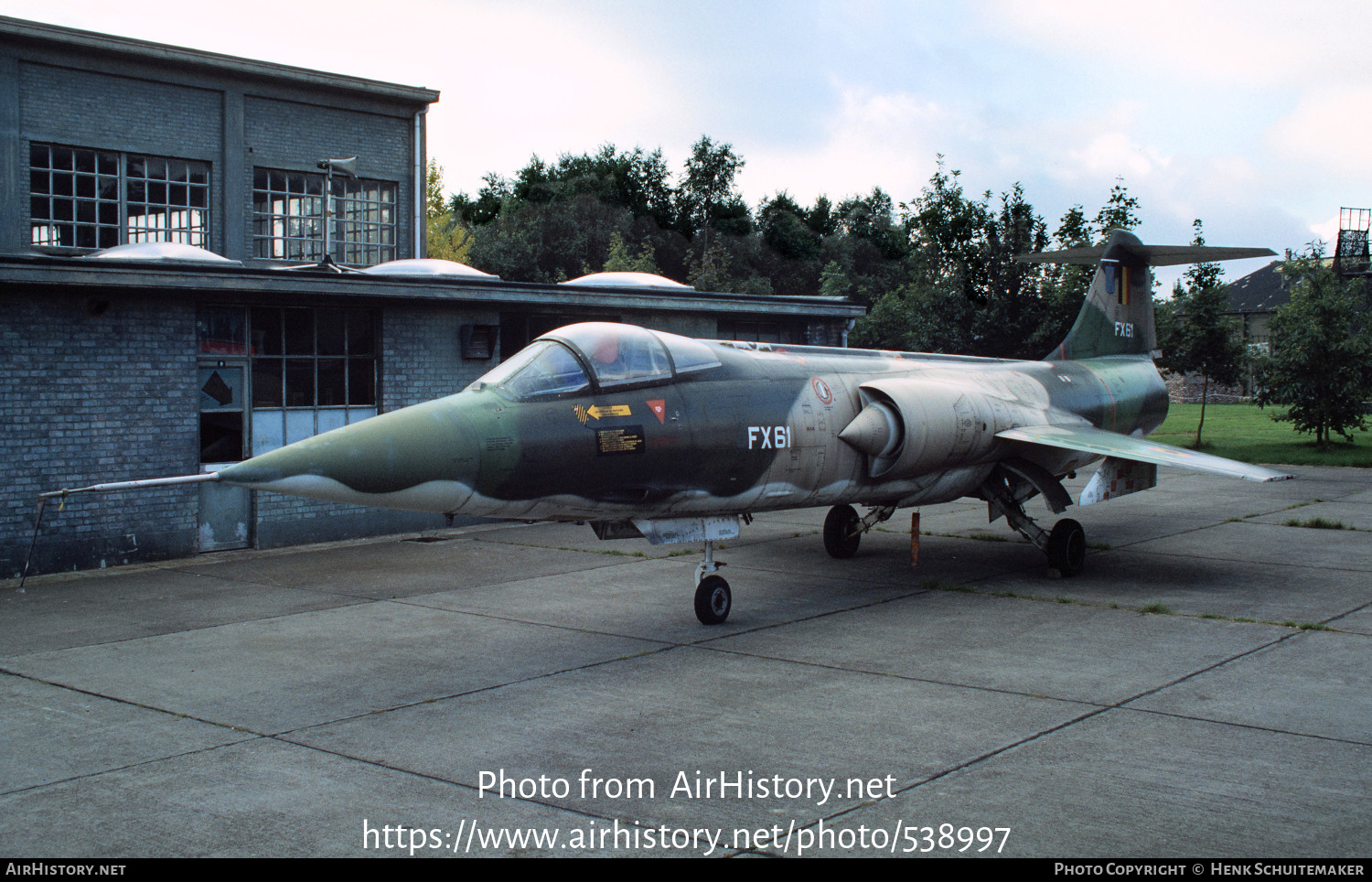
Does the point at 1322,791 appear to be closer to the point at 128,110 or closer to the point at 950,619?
the point at 950,619

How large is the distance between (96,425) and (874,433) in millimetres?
9484

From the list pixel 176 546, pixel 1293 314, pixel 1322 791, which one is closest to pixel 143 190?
pixel 176 546

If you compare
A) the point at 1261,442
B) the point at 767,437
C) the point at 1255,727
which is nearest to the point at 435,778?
the point at 767,437

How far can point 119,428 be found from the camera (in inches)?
516

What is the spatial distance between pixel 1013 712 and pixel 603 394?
12.9 ft

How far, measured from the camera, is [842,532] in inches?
512

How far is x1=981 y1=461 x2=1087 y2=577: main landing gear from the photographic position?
11797 millimetres

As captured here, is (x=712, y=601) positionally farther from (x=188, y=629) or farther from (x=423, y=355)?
(x=423, y=355)

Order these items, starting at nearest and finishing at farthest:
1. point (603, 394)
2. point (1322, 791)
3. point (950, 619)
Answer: point (1322, 791) → point (603, 394) → point (950, 619)

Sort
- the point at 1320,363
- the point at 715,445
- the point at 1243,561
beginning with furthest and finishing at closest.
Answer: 1. the point at 1320,363
2. the point at 1243,561
3. the point at 715,445

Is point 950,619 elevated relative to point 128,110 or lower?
lower

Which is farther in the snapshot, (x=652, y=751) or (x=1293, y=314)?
(x=1293, y=314)

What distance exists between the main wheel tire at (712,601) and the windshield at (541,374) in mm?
2254

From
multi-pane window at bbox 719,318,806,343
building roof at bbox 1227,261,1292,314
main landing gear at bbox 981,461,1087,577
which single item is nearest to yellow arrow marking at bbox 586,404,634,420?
main landing gear at bbox 981,461,1087,577
